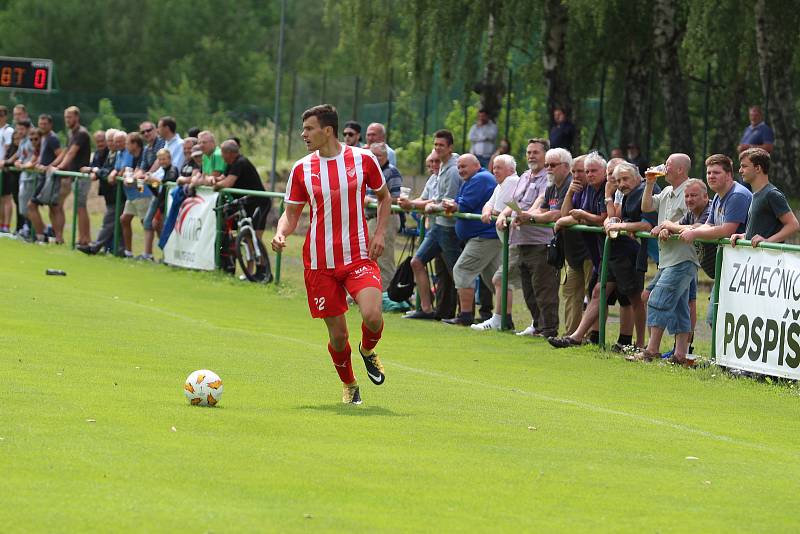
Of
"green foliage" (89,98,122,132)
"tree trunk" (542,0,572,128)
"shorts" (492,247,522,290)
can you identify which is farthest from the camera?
Result: "green foliage" (89,98,122,132)

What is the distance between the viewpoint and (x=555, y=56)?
30656 millimetres

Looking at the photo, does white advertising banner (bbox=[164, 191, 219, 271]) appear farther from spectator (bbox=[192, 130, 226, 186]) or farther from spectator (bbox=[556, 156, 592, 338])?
spectator (bbox=[556, 156, 592, 338])

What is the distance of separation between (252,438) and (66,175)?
61.4 feet

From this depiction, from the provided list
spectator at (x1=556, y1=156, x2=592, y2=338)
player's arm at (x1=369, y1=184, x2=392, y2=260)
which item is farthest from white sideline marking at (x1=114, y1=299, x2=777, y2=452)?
spectator at (x1=556, y1=156, x2=592, y2=338)

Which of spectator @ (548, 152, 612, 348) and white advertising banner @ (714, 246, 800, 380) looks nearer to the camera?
white advertising banner @ (714, 246, 800, 380)

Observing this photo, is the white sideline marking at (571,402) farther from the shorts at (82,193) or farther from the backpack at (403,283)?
the shorts at (82,193)

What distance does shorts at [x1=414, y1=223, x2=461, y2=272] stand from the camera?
18.6 m

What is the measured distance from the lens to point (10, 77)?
116ft

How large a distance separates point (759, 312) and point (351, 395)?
462cm

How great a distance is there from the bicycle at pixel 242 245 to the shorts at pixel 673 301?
8.44 m

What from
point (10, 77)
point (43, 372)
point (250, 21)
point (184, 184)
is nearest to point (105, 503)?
point (43, 372)

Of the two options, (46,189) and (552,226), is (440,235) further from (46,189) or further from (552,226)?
(46,189)

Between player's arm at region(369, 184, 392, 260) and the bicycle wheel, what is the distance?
10.9m

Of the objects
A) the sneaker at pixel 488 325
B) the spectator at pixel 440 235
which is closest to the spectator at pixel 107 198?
the spectator at pixel 440 235
